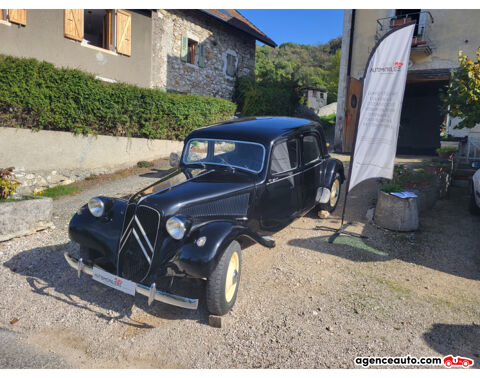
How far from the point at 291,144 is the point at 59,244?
3.80 metres

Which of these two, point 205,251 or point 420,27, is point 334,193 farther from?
point 420,27

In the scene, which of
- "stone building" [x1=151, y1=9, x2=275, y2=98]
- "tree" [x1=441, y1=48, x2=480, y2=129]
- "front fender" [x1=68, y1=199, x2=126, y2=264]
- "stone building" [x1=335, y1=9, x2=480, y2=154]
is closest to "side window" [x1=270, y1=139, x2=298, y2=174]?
"front fender" [x1=68, y1=199, x2=126, y2=264]

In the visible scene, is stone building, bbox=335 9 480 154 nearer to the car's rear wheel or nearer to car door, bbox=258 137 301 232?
car door, bbox=258 137 301 232

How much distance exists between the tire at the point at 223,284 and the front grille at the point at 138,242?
67 centimetres

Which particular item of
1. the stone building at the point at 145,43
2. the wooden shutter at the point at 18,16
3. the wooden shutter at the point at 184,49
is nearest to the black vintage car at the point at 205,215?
the wooden shutter at the point at 18,16

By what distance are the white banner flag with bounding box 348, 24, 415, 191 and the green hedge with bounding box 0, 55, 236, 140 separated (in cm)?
716

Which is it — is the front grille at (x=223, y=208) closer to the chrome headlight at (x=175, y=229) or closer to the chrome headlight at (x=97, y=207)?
the chrome headlight at (x=175, y=229)

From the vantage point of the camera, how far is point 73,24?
10.7 meters

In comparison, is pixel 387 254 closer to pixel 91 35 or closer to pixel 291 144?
pixel 291 144

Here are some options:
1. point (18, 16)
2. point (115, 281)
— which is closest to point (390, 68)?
point (115, 281)

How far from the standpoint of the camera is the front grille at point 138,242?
3.41 m

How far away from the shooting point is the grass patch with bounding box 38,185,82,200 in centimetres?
784

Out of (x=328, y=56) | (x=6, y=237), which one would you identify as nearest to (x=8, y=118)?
(x=6, y=237)

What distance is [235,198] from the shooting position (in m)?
3.95
